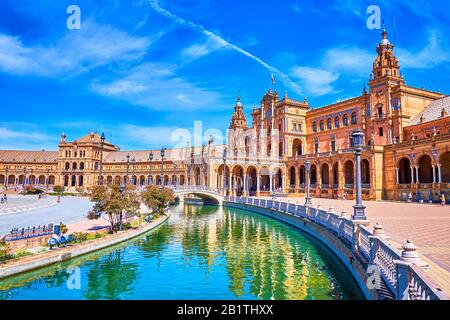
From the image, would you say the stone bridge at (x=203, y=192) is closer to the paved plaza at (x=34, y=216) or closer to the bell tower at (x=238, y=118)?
the paved plaza at (x=34, y=216)

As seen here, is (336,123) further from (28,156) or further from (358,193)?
(28,156)

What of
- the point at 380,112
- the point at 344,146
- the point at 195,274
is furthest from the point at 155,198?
the point at 344,146

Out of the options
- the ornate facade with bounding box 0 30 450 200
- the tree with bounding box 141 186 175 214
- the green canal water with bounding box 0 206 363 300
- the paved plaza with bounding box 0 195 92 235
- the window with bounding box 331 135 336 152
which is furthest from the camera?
the window with bounding box 331 135 336 152

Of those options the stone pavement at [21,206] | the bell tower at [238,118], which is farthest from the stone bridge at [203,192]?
the bell tower at [238,118]

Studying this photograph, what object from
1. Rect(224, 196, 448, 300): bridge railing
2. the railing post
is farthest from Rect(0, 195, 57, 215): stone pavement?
the railing post

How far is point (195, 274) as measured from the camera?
42.4 ft

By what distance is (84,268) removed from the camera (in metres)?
13.6

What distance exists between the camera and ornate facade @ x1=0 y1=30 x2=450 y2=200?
4178cm

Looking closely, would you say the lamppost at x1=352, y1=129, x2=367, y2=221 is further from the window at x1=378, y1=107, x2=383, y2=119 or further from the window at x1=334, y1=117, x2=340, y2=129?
the window at x1=334, y1=117, x2=340, y2=129

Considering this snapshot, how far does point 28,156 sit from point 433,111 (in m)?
121

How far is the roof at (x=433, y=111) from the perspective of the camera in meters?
45.2

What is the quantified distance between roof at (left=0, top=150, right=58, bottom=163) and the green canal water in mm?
112159
